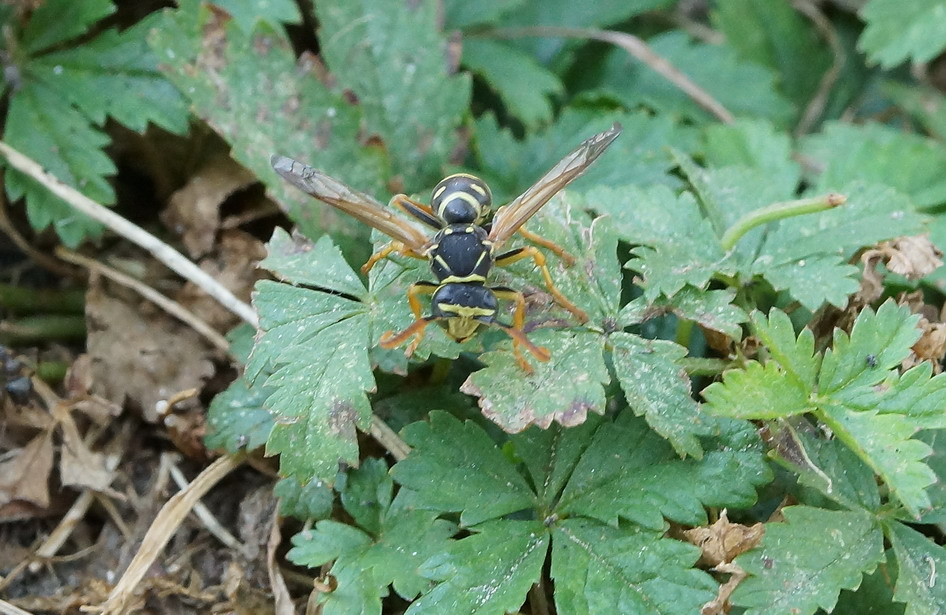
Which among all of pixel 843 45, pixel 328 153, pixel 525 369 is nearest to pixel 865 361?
pixel 525 369

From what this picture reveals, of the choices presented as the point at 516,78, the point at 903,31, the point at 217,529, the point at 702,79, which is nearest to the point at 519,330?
the point at 217,529

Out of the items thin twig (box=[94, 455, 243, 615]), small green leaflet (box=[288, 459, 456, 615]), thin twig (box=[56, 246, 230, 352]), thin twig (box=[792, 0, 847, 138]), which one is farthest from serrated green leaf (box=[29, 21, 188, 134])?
thin twig (box=[792, 0, 847, 138])

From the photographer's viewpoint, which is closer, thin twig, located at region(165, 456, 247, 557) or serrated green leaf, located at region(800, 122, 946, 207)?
thin twig, located at region(165, 456, 247, 557)

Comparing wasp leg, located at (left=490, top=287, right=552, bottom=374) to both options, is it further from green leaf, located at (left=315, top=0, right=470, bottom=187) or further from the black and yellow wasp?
green leaf, located at (left=315, top=0, right=470, bottom=187)

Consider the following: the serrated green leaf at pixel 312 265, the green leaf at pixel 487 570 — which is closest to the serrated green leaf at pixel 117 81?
the serrated green leaf at pixel 312 265

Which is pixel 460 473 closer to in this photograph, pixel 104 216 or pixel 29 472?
pixel 29 472
